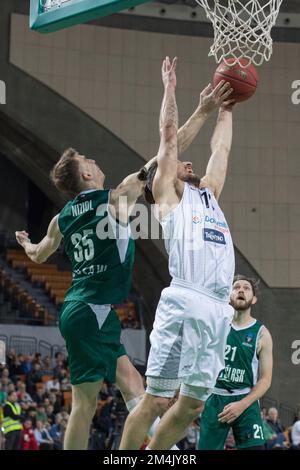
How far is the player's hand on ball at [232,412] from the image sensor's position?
7.04 m

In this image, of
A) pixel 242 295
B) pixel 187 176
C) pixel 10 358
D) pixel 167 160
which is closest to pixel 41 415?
pixel 10 358

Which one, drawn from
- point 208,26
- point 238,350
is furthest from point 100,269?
point 208,26

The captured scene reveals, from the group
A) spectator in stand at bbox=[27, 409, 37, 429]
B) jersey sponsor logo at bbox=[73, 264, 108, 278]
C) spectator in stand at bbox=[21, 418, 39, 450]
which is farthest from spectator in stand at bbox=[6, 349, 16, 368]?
jersey sponsor logo at bbox=[73, 264, 108, 278]

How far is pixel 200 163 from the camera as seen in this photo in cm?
1794

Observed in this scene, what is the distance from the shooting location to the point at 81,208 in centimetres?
621

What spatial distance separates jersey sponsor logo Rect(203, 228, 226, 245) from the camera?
6.03m

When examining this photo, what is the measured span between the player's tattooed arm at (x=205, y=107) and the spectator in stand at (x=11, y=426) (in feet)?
24.3

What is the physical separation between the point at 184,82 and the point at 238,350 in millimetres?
11493

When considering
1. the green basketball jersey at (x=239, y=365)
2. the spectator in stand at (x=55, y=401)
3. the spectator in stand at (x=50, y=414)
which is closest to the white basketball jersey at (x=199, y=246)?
the green basketball jersey at (x=239, y=365)

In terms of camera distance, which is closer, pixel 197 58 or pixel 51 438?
pixel 51 438

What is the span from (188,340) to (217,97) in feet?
6.91

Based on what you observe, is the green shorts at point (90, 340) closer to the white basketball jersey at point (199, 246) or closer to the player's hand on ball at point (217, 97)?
the white basketball jersey at point (199, 246)
